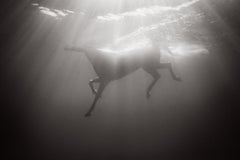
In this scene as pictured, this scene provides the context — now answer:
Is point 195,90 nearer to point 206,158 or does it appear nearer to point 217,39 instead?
point 217,39

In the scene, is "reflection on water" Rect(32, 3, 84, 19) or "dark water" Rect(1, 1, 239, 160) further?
"reflection on water" Rect(32, 3, 84, 19)

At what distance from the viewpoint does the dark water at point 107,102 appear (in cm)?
412

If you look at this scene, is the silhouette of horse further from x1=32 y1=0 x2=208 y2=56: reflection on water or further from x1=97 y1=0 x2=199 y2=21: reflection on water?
x1=97 y1=0 x2=199 y2=21: reflection on water

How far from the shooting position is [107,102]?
17.6 feet

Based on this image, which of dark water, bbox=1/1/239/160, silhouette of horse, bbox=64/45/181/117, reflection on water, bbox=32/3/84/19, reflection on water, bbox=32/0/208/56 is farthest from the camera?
reflection on water, bbox=32/0/208/56

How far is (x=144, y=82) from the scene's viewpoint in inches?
242

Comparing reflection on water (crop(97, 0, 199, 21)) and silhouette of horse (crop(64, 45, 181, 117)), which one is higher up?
reflection on water (crop(97, 0, 199, 21))

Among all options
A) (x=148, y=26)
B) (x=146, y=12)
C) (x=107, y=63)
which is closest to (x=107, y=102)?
(x=107, y=63)

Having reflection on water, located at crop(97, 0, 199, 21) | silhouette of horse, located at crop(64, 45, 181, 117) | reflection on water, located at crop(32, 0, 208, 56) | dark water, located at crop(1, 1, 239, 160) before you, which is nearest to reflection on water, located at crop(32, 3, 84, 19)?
dark water, located at crop(1, 1, 239, 160)

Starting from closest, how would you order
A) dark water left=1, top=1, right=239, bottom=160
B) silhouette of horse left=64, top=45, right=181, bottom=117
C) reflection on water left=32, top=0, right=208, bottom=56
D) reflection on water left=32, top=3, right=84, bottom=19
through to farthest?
silhouette of horse left=64, top=45, right=181, bottom=117 < dark water left=1, top=1, right=239, bottom=160 < reflection on water left=32, top=3, right=84, bottom=19 < reflection on water left=32, top=0, right=208, bottom=56

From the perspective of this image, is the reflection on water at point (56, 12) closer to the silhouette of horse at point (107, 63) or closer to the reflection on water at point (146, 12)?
the reflection on water at point (146, 12)

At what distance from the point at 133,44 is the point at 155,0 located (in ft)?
3.67

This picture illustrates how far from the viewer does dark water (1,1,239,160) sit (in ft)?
13.5

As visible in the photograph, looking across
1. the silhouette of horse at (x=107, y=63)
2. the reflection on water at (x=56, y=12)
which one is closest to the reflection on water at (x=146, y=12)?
the reflection on water at (x=56, y=12)
